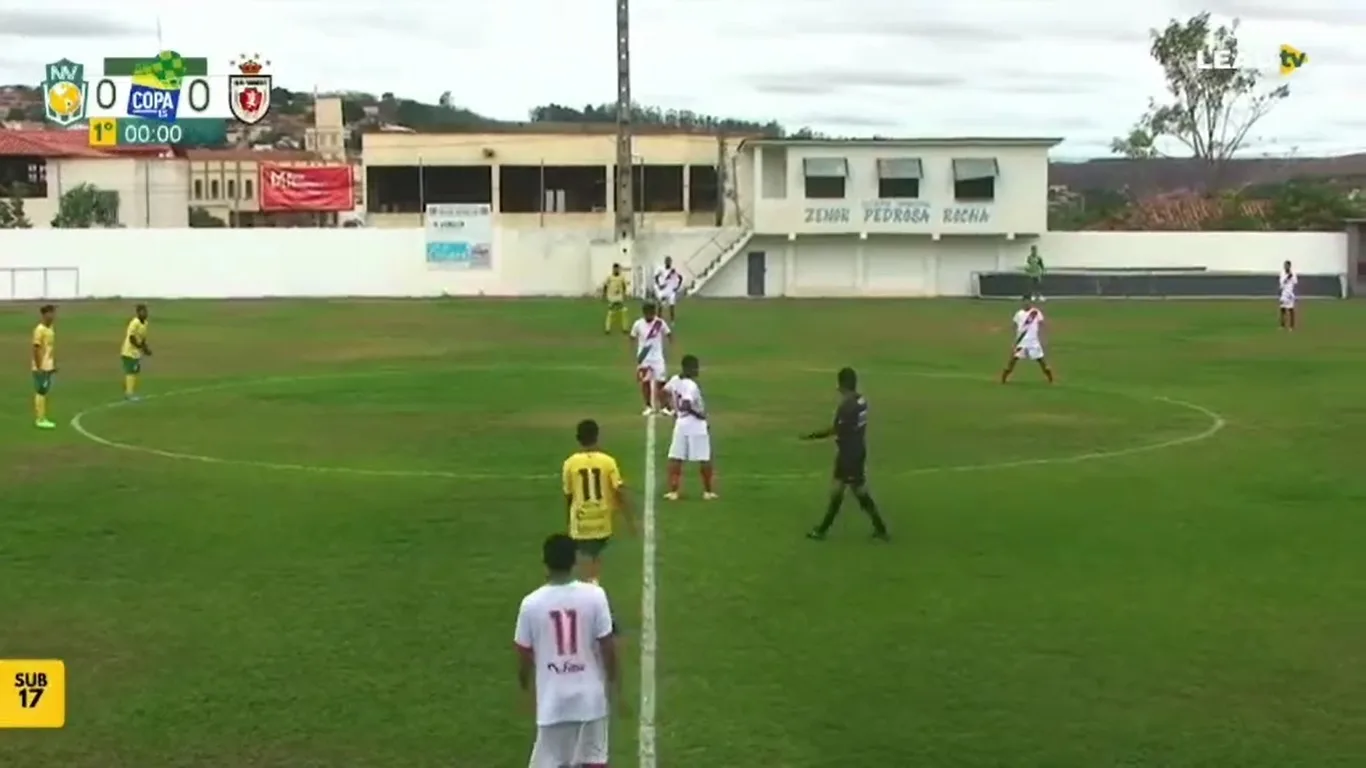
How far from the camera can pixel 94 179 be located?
9719 centimetres

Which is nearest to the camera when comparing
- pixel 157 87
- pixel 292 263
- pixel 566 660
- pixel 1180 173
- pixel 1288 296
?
pixel 566 660

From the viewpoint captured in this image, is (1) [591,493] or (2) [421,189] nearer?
(1) [591,493]

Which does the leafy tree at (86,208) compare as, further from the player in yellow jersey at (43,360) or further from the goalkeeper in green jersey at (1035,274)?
the player in yellow jersey at (43,360)

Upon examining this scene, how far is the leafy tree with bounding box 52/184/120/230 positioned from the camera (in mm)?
88125

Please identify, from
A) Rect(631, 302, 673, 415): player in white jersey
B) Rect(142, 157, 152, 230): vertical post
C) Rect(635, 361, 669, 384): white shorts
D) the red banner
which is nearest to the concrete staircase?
the red banner

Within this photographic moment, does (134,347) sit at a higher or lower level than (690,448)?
higher

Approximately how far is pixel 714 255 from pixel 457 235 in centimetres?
1018

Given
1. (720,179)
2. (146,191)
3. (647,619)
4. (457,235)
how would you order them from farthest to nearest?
(146,191) → (720,179) → (457,235) → (647,619)

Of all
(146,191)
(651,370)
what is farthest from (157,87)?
(651,370)

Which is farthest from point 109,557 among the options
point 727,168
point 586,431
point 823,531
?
point 727,168

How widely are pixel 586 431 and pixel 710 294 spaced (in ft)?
184

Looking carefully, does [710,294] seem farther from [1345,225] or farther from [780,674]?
[780,674]

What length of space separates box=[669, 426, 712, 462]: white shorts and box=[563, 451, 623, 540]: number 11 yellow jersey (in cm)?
535

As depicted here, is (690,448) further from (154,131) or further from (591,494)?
(154,131)
